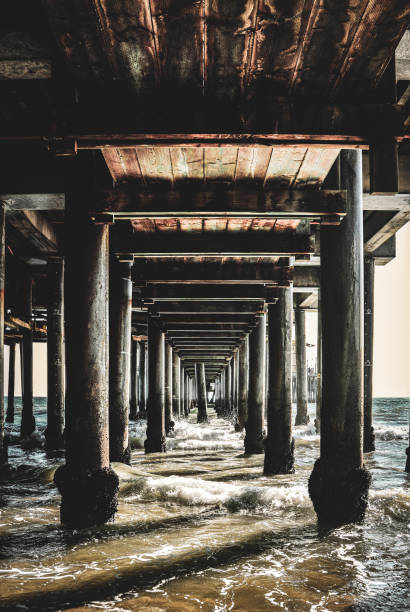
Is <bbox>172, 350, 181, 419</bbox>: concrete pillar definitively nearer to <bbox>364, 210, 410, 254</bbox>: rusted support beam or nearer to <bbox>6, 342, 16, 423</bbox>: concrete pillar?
<bbox>6, 342, 16, 423</bbox>: concrete pillar

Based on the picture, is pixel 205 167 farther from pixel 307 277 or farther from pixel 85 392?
pixel 307 277

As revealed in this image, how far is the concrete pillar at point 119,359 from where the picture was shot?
317 inches

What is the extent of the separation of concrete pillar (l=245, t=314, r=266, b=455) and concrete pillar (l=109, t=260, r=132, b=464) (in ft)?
10.4

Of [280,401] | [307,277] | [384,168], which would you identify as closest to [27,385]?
[307,277]

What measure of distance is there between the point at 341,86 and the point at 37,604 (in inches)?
140

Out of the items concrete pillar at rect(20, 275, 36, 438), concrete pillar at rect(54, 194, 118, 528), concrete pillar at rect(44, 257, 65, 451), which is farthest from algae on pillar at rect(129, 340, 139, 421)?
concrete pillar at rect(54, 194, 118, 528)

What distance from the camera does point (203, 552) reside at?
4555 mm

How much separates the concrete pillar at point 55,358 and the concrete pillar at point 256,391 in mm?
3726

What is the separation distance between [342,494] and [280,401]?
3.33m

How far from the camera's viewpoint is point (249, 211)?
17.6 ft

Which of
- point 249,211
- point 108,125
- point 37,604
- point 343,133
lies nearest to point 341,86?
point 343,133

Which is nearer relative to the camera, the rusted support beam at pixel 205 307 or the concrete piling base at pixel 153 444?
the rusted support beam at pixel 205 307

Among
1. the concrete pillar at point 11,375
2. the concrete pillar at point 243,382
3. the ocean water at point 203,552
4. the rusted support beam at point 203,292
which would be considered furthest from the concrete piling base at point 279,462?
the concrete pillar at point 11,375

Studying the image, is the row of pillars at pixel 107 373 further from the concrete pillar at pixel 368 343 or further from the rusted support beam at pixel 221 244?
the concrete pillar at pixel 368 343
